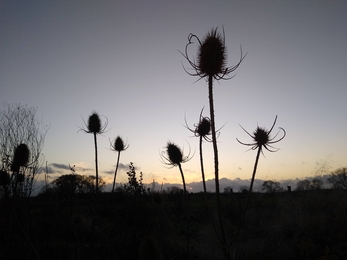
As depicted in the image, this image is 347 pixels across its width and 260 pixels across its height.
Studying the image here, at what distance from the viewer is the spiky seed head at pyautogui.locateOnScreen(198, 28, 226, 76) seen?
9.87ft

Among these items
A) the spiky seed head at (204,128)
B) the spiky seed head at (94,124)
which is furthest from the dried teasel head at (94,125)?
the spiky seed head at (204,128)

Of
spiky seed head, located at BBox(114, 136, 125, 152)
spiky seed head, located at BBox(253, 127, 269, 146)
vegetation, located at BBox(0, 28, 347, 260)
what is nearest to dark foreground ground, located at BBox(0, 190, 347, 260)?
vegetation, located at BBox(0, 28, 347, 260)

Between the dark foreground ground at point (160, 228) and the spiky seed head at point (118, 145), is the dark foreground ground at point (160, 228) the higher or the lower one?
the lower one

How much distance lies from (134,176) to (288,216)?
229 inches

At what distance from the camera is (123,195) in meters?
8.21

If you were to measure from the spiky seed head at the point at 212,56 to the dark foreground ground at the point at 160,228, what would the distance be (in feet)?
6.44

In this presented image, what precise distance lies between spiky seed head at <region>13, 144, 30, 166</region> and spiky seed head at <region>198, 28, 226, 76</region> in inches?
180

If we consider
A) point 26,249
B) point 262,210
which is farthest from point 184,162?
point 262,210

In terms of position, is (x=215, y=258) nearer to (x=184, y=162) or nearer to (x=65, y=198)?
(x=184, y=162)

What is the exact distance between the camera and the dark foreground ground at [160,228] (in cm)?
440

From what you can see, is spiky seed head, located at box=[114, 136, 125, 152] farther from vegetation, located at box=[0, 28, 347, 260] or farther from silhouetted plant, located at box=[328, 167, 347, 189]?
silhouetted plant, located at box=[328, 167, 347, 189]

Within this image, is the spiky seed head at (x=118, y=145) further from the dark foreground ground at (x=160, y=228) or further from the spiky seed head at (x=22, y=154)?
the spiky seed head at (x=22, y=154)

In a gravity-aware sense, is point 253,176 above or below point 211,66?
below

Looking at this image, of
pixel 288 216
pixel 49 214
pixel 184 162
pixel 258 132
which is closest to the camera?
pixel 258 132
